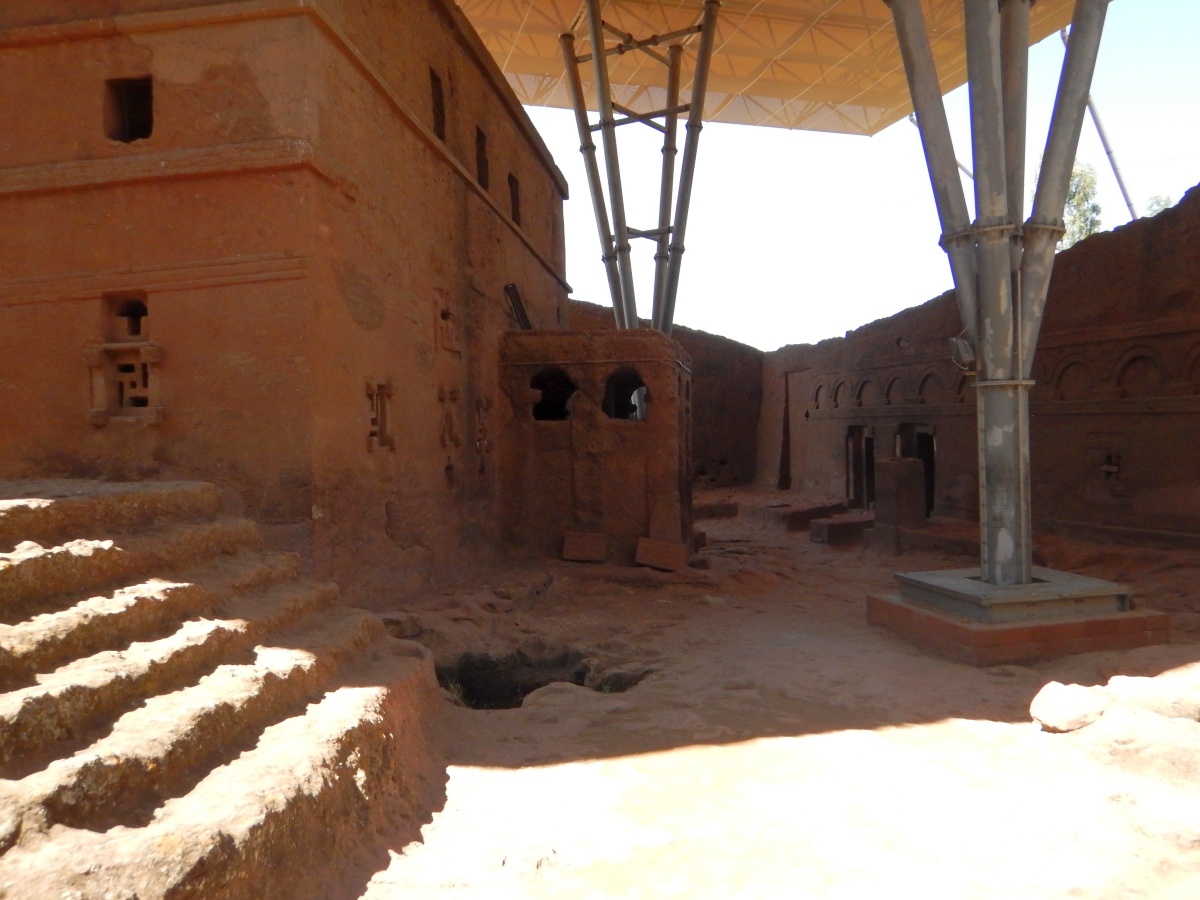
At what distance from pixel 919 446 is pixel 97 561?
14250 mm

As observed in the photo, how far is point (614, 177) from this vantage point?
55.8 feet

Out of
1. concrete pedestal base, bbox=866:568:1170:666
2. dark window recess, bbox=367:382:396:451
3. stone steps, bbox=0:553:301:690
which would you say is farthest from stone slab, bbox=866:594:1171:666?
stone steps, bbox=0:553:301:690

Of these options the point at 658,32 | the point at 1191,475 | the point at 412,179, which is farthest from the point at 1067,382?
the point at 658,32

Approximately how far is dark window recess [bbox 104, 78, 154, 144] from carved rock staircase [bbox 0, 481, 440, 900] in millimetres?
3260

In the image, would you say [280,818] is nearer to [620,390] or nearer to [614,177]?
[620,390]

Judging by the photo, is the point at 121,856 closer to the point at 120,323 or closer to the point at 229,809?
the point at 229,809

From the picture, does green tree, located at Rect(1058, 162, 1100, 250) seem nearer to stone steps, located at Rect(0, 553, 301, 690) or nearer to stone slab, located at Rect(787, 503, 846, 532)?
stone slab, located at Rect(787, 503, 846, 532)

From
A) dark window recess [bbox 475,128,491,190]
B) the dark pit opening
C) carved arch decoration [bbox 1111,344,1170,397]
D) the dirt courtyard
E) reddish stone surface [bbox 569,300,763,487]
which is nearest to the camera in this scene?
the dirt courtyard

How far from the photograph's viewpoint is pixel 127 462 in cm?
611

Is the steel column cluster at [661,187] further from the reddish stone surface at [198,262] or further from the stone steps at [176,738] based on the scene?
the stone steps at [176,738]

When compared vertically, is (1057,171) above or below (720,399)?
above

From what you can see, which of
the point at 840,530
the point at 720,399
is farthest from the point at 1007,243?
the point at 720,399

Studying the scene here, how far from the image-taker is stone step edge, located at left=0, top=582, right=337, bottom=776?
2467mm

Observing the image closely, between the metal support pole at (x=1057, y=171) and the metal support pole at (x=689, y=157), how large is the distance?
34.5 ft
